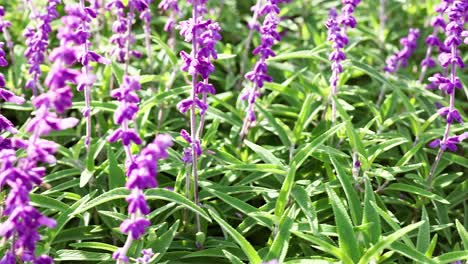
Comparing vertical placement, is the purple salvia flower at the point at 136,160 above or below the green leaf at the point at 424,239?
above

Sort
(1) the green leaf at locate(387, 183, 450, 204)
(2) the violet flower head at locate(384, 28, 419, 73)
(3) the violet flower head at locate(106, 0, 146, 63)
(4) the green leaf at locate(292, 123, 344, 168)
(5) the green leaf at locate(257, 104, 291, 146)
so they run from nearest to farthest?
(4) the green leaf at locate(292, 123, 344, 168)
(1) the green leaf at locate(387, 183, 450, 204)
(3) the violet flower head at locate(106, 0, 146, 63)
(5) the green leaf at locate(257, 104, 291, 146)
(2) the violet flower head at locate(384, 28, 419, 73)

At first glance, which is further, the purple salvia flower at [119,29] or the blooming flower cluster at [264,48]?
the purple salvia flower at [119,29]

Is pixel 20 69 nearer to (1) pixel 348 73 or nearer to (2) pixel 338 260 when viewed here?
(1) pixel 348 73

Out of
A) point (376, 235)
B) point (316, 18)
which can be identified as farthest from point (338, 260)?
point (316, 18)

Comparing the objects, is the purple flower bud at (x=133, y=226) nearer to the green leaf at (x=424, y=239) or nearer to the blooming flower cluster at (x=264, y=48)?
the green leaf at (x=424, y=239)

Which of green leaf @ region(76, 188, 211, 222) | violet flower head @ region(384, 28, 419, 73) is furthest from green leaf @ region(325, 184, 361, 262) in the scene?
violet flower head @ region(384, 28, 419, 73)

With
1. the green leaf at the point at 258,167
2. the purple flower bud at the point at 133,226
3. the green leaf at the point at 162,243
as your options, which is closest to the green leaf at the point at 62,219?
the green leaf at the point at 162,243

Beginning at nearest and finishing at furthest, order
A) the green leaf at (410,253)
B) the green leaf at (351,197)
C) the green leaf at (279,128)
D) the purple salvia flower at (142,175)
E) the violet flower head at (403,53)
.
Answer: the purple salvia flower at (142,175) < the green leaf at (410,253) < the green leaf at (351,197) < the green leaf at (279,128) < the violet flower head at (403,53)

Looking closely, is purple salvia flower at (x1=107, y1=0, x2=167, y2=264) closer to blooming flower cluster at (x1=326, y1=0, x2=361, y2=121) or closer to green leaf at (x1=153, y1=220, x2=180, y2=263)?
green leaf at (x1=153, y1=220, x2=180, y2=263)
